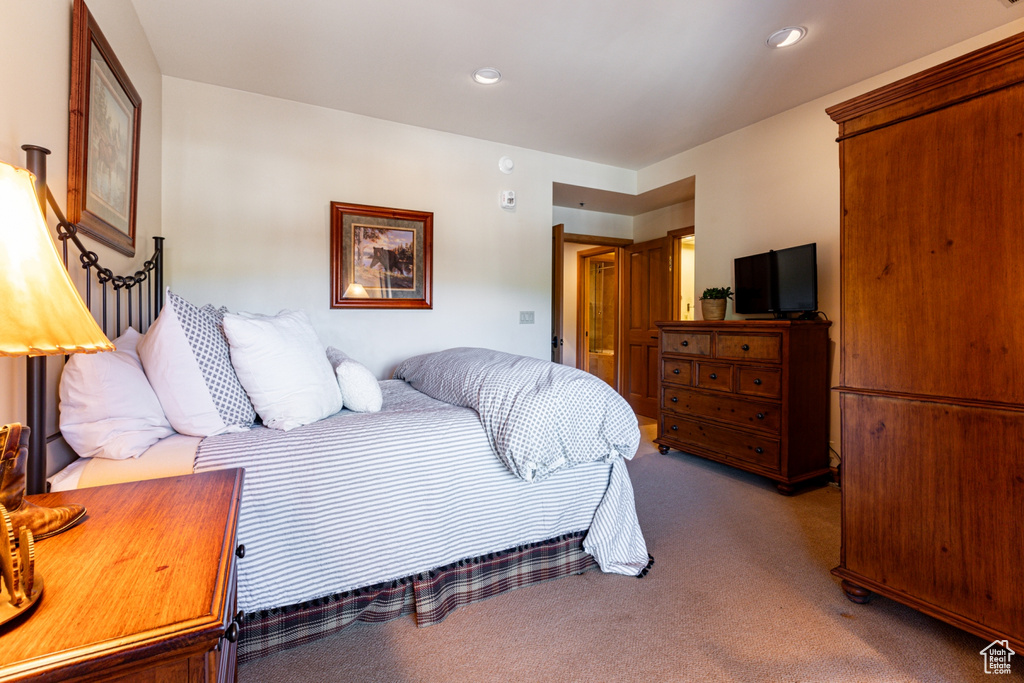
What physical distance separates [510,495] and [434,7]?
7.46ft

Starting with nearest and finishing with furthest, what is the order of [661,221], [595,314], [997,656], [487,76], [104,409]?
[104,409] < [997,656] < [487,76] < [661,221] < [595,314]

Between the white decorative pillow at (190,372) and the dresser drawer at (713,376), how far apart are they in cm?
295

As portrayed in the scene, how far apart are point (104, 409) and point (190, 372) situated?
0.23 metres

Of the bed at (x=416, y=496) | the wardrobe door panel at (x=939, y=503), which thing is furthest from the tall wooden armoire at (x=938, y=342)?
the bed at (x=416, y=496)

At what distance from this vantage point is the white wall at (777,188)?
3.13 meters

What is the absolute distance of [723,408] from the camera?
10.9 ft

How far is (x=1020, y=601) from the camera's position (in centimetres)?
136

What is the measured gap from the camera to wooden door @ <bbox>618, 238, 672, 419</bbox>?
16.8 feet

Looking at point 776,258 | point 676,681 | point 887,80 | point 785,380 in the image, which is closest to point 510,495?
point 676,681

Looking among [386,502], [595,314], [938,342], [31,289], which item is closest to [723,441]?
[938,342]

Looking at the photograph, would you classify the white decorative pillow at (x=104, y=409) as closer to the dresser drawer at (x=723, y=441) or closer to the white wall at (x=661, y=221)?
the dresser drawer at (x=723, y=441)

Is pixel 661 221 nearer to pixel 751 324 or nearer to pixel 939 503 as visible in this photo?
pixel 751 324

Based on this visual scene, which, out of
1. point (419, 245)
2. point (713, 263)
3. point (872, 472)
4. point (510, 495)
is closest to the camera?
point (872, 472)

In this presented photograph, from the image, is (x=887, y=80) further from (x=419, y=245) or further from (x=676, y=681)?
(x=676, y=681)
